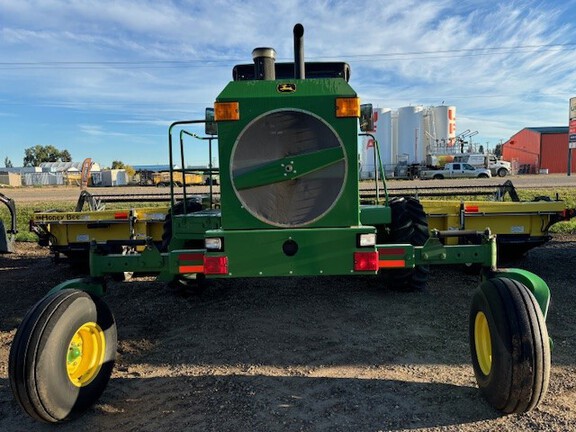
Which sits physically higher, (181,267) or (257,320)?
(181,267)

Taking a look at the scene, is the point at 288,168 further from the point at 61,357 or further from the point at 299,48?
the point at 61,357

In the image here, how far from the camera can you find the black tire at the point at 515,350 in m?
2.93

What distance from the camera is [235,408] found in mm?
3281

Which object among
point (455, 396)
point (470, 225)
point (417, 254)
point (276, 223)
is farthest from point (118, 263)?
point (470, 225)

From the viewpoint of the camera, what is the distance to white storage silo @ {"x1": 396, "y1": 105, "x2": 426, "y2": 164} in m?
39.5

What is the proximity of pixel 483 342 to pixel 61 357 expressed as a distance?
9.45 ft

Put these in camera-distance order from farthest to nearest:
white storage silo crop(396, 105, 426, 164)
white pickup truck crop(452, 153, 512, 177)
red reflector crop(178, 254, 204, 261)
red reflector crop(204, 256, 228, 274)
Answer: white storage silo crop(396, 105, 426, 164)
white pickup truck crop(452, 153, 512, 177)
red reflector crop(178, 254, 204, 261)
red reflector crop(204, 256, 228, 274)

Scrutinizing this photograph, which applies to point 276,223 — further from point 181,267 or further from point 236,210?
point 181,267

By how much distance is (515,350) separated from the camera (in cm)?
294

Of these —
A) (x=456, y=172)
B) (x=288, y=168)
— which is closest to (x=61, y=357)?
(x=288, y=168)

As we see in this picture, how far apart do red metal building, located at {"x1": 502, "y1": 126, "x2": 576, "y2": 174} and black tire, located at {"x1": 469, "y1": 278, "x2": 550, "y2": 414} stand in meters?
52.4

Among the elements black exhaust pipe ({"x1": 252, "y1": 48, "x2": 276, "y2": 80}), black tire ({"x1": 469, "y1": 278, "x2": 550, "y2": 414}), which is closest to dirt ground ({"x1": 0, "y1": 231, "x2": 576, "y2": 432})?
black tire ({"x1": 469, "y1": 278, "x2": 550, "y2": 414})

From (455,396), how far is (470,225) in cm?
405

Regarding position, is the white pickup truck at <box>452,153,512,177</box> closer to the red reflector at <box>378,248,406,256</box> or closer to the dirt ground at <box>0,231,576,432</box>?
the dirt ground at <box>0,231,576,432</box>
